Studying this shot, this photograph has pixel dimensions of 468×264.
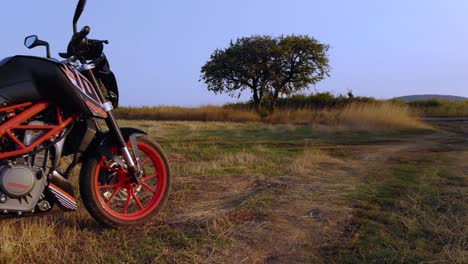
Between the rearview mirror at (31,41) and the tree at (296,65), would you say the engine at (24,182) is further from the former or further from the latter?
the tree at (296,65)

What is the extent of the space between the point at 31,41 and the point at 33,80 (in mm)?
484

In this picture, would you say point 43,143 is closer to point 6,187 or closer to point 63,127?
point 63,127

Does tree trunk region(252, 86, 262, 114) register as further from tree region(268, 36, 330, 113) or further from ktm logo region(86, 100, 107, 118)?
ktm logo region(86, 100, 107, 118)

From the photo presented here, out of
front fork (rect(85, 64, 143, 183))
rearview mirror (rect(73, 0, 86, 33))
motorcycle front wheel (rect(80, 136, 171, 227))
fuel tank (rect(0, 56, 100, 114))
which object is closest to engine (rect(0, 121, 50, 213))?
fuel tank (rect(0, 56, 100, 114))

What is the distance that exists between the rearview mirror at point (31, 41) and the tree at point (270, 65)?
2632 centimetres

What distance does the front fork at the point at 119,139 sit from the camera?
360 centimetres

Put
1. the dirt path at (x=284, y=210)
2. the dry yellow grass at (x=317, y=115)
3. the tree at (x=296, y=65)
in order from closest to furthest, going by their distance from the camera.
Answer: the dirt path at (x=284, y=210) < the dry yellow grass at (x=317, y=115) < the tree at (x=296, y=65)

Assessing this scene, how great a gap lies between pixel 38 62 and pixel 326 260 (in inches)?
90.7

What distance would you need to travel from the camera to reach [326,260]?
2.94 metres

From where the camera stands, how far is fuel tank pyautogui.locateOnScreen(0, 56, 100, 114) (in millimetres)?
3166

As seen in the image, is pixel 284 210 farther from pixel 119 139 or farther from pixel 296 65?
pixel 296 65

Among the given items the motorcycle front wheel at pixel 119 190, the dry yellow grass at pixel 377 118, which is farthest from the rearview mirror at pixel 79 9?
the dry yellow grass at pixel 377 118

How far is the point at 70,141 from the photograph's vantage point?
139 inches

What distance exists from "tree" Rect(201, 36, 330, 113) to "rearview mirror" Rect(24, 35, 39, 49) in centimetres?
2632
